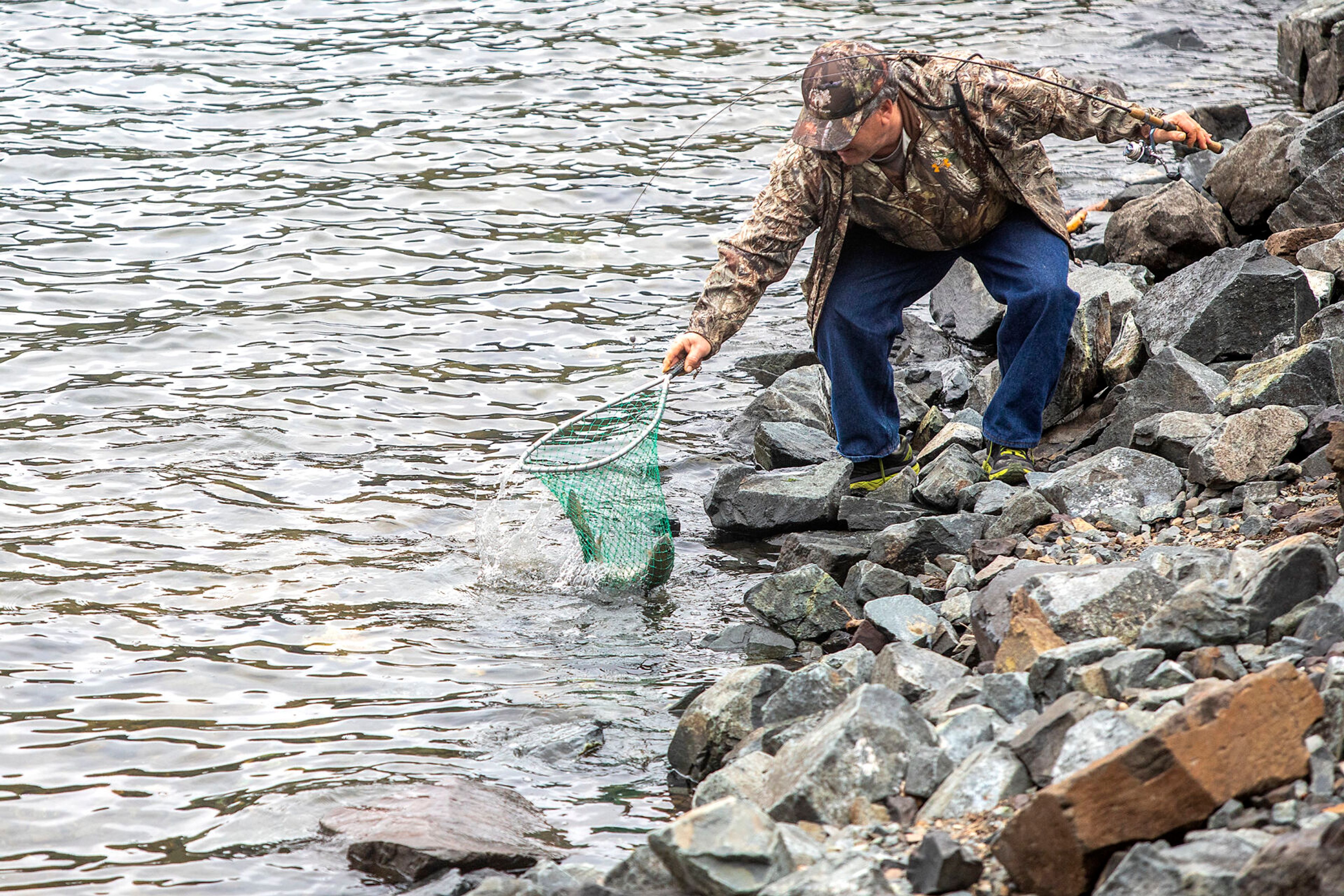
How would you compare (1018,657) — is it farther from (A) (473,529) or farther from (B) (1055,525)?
(A) (473,529)

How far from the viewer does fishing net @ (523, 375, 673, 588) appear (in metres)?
5.00

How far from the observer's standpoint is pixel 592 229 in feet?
31.1

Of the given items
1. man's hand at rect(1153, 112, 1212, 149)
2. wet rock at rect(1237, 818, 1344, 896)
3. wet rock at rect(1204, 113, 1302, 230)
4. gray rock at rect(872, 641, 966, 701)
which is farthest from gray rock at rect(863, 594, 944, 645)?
wet rock at rect(1204, 113, 1302, 230)

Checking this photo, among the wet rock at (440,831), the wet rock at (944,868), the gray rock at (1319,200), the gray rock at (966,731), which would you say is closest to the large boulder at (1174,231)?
the gray rock at (1319,200)

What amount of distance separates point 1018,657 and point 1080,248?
488cm

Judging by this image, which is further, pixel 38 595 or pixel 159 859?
pixel 38 595

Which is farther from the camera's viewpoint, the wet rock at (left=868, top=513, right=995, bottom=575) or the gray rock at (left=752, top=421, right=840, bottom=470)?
the gray rock at (left=752, top=421, right=840, bottom=470)

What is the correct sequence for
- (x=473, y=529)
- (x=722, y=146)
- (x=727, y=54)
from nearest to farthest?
(x=473, y=529) < (x=722, y=146) < (x=727, y=54)

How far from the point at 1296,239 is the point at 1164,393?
1559 mm

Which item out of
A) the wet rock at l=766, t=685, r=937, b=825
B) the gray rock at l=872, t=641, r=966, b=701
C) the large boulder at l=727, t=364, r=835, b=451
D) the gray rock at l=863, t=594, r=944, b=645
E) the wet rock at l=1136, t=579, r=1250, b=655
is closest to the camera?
the wet rock at l=766, t=685, r=937, b=825

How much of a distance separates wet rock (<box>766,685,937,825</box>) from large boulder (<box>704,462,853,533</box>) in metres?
2.18

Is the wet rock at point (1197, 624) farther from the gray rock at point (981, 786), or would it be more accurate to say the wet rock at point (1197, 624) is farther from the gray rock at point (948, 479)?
the gray rock at point (948, 479)

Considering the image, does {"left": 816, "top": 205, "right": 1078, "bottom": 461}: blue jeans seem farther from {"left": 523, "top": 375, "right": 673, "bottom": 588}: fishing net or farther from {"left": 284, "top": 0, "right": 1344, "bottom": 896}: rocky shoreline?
{"left": 523, "top": 375, "right": 673, "bottom": 588}: fishing net

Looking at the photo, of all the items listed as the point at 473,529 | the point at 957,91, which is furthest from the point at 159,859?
the point at 957,91
